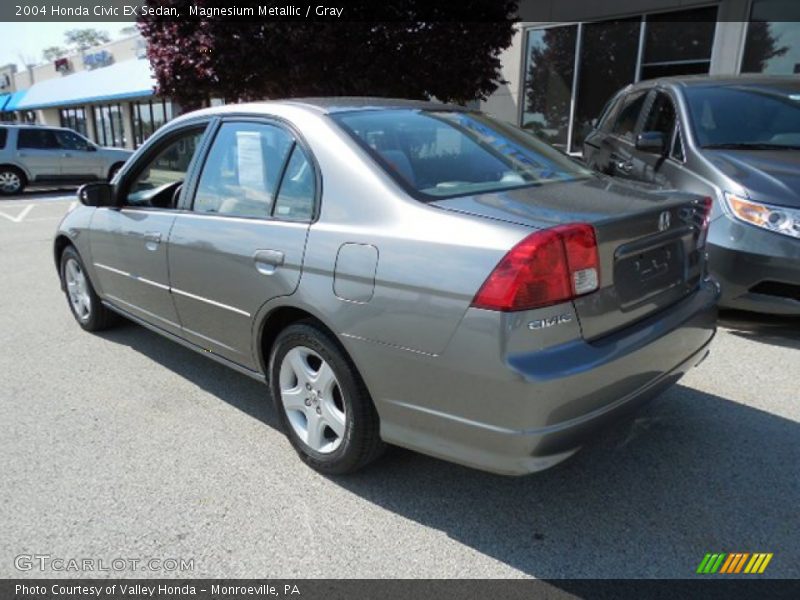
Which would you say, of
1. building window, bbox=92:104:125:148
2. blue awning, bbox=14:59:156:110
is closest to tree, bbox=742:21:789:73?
blue awning, bbox=14:59:156:110

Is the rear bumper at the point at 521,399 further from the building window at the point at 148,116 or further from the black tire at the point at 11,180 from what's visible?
the building window at the point at 148,116

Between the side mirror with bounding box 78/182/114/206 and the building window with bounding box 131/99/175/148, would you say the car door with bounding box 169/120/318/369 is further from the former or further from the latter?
the building window with bounding box 131/99/175/148

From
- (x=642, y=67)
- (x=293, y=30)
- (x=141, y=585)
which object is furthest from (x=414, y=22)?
(x=141, y=585)

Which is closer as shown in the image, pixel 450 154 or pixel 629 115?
pixel 450 154

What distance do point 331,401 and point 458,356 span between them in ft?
2.65

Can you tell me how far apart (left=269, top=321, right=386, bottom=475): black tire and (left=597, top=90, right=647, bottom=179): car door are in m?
4.08

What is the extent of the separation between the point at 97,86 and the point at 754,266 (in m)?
32.9

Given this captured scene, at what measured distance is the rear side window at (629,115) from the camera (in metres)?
6.09

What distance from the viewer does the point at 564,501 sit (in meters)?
2.71

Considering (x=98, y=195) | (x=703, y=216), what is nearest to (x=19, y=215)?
(x=98, y=195)

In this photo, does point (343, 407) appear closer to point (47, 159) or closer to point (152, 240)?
point (152, 240)

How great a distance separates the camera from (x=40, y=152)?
648 inches

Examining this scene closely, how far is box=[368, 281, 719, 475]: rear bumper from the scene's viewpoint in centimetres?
214

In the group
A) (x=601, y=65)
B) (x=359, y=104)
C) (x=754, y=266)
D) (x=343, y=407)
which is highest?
(x=601, y=65)
